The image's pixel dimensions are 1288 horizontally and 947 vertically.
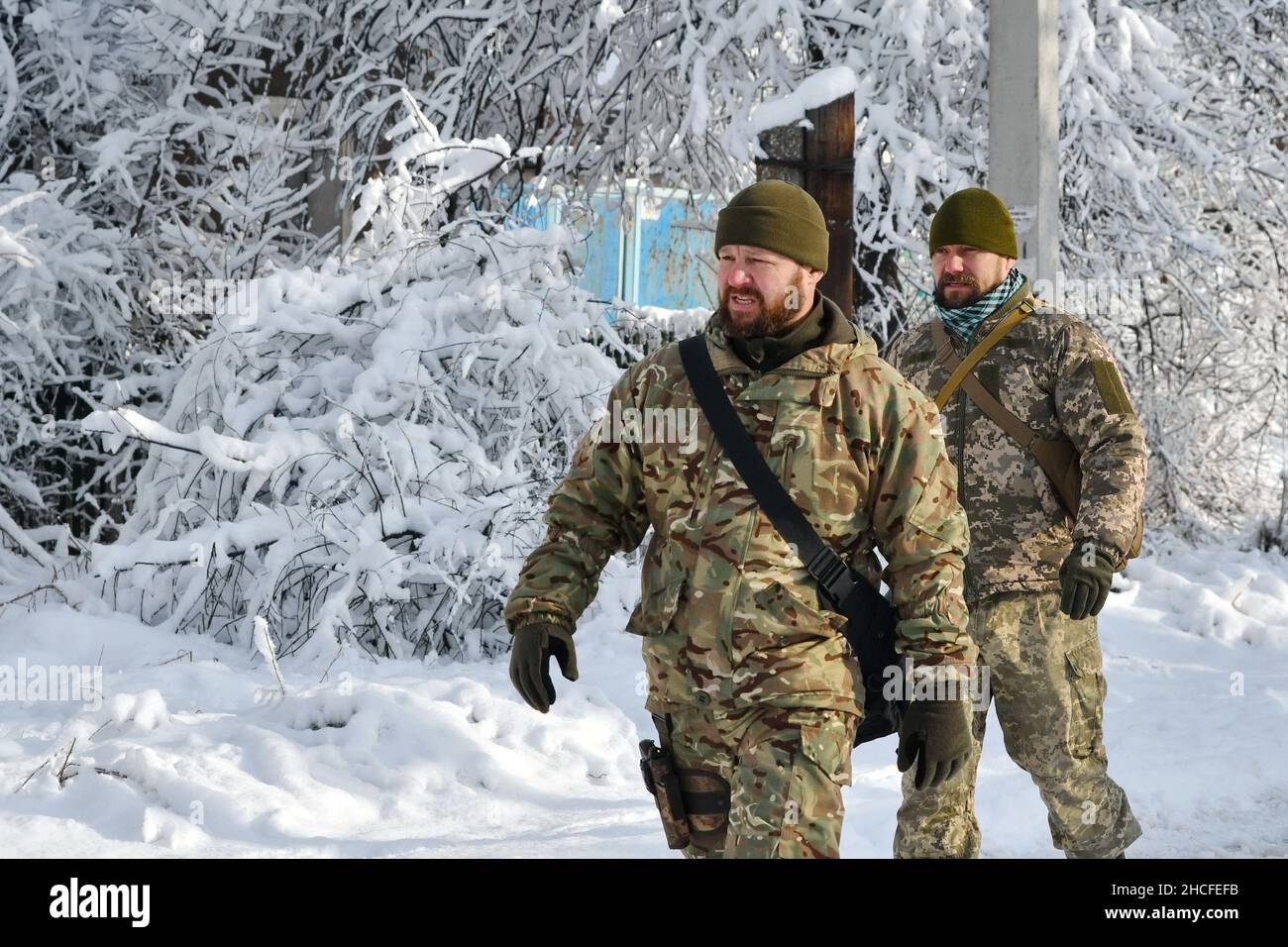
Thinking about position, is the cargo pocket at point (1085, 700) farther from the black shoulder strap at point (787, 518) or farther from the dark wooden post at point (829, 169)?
the dark wooden post at point (829, 169)

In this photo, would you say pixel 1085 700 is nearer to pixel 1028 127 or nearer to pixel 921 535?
pixel 921 535

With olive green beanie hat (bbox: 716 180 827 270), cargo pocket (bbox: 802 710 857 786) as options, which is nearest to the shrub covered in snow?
olive green beanie hat (bbox: 716 180 827 270)

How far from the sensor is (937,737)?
10.0 ft

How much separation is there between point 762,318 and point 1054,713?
1.76 metres

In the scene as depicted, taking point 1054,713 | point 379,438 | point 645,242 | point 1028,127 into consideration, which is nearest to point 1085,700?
point 1054,713

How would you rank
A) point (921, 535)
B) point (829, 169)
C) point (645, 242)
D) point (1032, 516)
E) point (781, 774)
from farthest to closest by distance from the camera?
point (645, 242) < point (829, 169) < point (1032, 516) < point (921, 535) < point (781, 774)

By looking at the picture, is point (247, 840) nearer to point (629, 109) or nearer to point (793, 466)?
point (793, 466)

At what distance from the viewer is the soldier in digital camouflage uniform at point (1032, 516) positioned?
4320 mm

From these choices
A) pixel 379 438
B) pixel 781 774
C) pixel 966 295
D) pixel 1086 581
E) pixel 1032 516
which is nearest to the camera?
pixel 781 774

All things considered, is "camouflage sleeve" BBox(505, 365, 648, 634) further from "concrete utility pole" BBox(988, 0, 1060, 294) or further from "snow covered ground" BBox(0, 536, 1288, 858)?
"concrete utility pole" BBox(988, 0, 1060, 294)

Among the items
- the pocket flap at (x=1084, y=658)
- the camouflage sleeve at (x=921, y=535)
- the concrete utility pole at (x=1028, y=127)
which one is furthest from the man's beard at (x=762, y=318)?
the concrete utility pole at (x=1028, y=127)

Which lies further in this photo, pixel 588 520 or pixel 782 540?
pixel 588 520

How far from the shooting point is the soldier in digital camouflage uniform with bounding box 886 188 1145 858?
14.2ft

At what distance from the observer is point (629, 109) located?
35.3 feet
